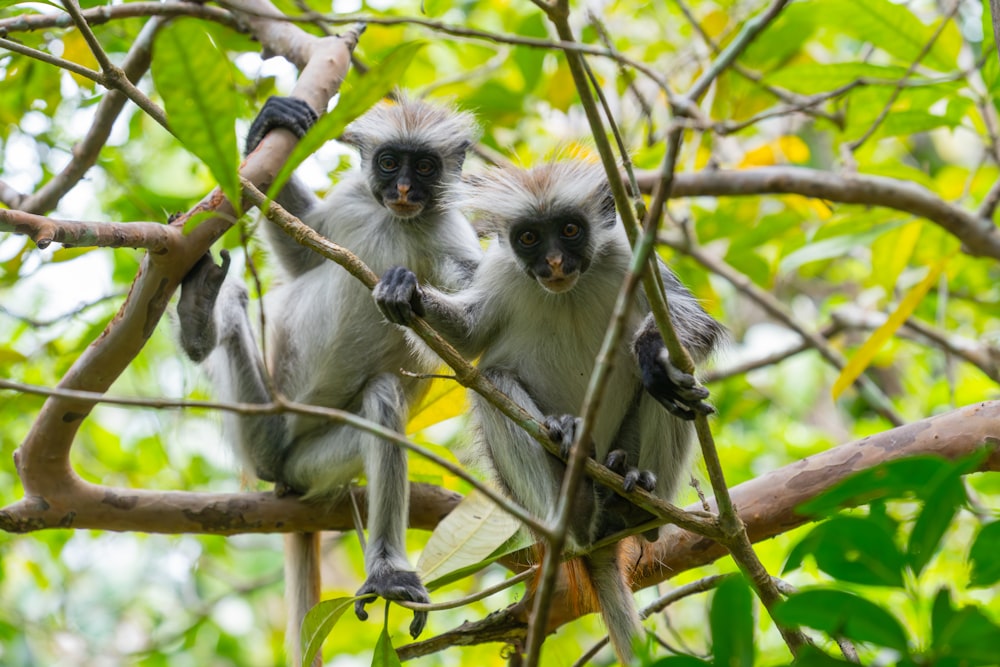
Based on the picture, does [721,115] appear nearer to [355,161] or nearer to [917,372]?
[355,161]

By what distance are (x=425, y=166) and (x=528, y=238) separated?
171 cm

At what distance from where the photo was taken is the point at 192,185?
941cm

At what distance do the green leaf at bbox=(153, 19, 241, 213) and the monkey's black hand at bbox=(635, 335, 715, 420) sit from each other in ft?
6.30

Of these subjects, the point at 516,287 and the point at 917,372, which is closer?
the point at 516,287

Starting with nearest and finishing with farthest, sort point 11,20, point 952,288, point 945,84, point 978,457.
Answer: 1. point 978,457
2. point 11,20
3. point 945,84
4. point 952,288

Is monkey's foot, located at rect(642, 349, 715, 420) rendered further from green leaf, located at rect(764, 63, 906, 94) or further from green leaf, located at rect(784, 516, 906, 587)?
green leaf, located at rect(764, 63, 906, 94)

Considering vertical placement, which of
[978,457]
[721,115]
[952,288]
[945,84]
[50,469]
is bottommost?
[978,457]

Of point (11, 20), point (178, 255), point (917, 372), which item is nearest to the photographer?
point (178, 255)

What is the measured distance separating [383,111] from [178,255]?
9.77 ft

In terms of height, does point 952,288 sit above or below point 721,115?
below

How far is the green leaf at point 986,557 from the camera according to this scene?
1.72m

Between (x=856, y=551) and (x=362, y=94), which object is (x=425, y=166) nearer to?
(x=362, y=94)

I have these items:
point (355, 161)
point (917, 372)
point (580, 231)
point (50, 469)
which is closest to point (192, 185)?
point (355, 161)

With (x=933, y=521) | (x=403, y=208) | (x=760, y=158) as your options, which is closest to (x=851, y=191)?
(x=760, y=158)
